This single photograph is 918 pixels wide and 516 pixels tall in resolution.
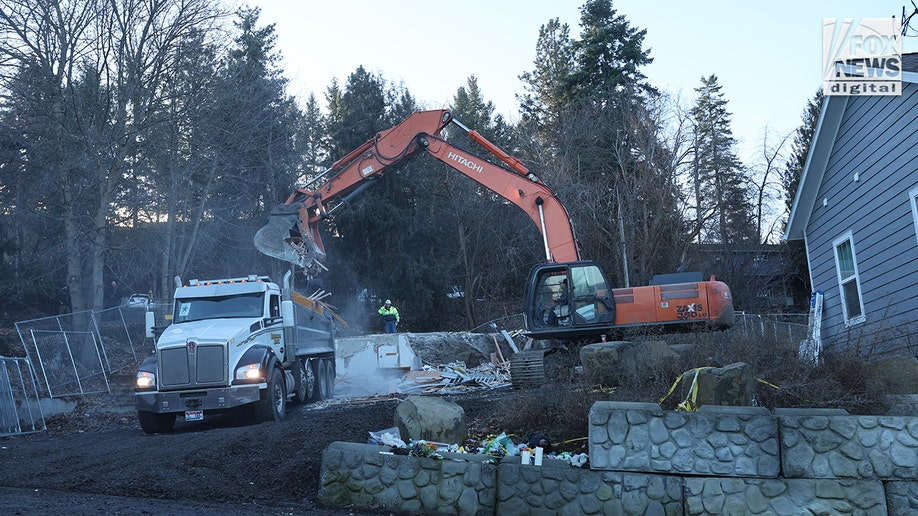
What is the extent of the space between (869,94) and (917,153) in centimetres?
192

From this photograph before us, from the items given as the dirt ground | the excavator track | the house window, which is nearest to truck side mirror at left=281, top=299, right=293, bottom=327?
the dirt ground

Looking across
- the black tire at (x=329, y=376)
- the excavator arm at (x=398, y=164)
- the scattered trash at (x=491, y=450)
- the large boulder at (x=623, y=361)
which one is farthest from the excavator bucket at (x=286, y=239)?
the scattered trash at (x=491, y=450)

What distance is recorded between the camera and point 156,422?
47.1ft

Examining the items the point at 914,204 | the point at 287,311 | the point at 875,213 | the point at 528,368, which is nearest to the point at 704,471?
the point at 914,204

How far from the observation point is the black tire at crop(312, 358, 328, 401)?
1853cm

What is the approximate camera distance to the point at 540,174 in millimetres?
35031

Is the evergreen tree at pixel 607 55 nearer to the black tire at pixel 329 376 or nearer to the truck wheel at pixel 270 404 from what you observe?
the black tire at pixel 329 376

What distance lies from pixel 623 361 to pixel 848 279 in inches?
287

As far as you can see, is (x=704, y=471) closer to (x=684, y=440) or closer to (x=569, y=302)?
(x=684, y=440)

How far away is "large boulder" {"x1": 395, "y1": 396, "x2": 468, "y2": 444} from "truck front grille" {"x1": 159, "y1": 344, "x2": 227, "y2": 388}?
5.54m

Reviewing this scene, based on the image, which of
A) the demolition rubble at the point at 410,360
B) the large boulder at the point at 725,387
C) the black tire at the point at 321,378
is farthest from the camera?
the demolition rubble at the point at 410,360

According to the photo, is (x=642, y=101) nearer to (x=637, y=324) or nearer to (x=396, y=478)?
(x=637, y=324)

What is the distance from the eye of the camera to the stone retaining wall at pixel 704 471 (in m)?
7.24

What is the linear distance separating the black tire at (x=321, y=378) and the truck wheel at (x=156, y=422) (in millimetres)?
4349
